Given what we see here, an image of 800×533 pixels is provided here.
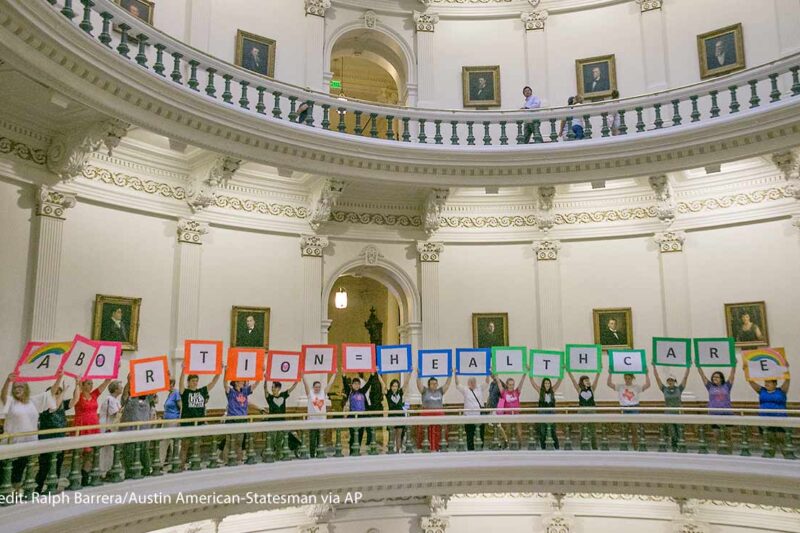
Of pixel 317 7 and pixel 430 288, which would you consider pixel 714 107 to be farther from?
pixel 317 7

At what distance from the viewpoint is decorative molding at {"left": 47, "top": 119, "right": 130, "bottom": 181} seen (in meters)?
11.0

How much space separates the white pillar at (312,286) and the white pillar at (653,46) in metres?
8.46

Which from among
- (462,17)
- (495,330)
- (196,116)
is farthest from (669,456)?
(462,17)

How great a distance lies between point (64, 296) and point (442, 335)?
25.7ft

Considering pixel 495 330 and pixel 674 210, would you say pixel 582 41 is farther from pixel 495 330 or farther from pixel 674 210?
pixel 495 330

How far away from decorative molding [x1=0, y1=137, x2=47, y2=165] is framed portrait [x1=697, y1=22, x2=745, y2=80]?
44.4 ft

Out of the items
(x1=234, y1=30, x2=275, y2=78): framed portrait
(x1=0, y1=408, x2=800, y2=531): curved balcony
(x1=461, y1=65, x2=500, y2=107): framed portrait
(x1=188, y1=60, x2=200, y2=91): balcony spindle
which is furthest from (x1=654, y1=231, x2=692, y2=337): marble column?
(x1=188, y1=60, x2=200, y2=91): balcony spindle

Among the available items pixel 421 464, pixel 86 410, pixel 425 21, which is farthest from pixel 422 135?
pixel 86 410

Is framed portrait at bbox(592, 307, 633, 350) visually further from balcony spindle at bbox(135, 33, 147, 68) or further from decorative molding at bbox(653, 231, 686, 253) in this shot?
balcony spindle at bbox(135, 33, 147, 68)

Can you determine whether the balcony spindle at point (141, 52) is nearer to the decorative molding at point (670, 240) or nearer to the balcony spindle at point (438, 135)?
the balcony spindle at point (438, 135)

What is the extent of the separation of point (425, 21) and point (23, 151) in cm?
990

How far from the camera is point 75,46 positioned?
930cm

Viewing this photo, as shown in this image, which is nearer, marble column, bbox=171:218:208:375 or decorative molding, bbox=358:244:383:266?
marble column, bbox=171:218:208:375

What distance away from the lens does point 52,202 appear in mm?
11430
